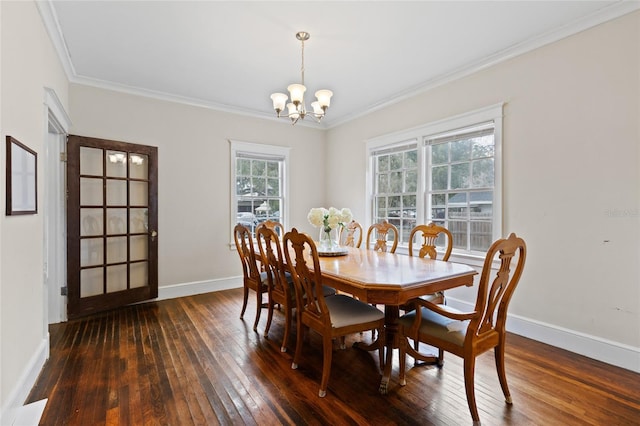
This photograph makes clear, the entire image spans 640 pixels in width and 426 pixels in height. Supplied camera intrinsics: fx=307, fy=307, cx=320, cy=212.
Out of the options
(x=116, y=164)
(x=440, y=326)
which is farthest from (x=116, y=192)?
(x=440, y=326)

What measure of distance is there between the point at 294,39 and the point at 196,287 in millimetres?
3558

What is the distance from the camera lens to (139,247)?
13.6 feet

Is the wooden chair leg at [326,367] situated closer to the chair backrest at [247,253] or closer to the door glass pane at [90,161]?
the chair backrest at [247,253]

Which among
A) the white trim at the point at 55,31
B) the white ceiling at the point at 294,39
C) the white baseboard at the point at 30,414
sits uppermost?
the white ceiling at the point at 294,39

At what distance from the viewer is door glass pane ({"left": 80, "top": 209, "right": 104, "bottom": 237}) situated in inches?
144

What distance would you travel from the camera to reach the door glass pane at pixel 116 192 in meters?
3.87

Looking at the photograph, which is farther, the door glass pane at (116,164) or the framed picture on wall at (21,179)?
the door glass pane at (116,164)

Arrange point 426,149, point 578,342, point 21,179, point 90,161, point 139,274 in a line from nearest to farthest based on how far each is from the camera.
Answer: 1. point 21,179
2. point 578,342
3. point 90,161
4. point 426,149
5. point 139,274

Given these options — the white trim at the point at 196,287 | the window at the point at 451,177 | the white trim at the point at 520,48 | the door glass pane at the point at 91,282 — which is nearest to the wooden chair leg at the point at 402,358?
the window at the point at 451,177

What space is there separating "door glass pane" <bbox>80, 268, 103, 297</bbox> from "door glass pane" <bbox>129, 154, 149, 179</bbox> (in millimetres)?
1266

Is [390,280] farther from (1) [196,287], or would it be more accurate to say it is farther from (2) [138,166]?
(2) [138,166]

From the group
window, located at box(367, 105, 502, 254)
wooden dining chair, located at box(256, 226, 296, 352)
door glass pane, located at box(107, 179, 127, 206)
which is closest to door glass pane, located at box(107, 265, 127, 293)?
door glass pane, located at box(107, 179, 127, 206)

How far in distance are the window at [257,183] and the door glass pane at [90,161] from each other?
171 cm

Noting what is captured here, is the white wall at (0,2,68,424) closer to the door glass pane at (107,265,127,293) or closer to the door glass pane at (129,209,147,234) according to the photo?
the door glass pane at (107,265,127,293)
